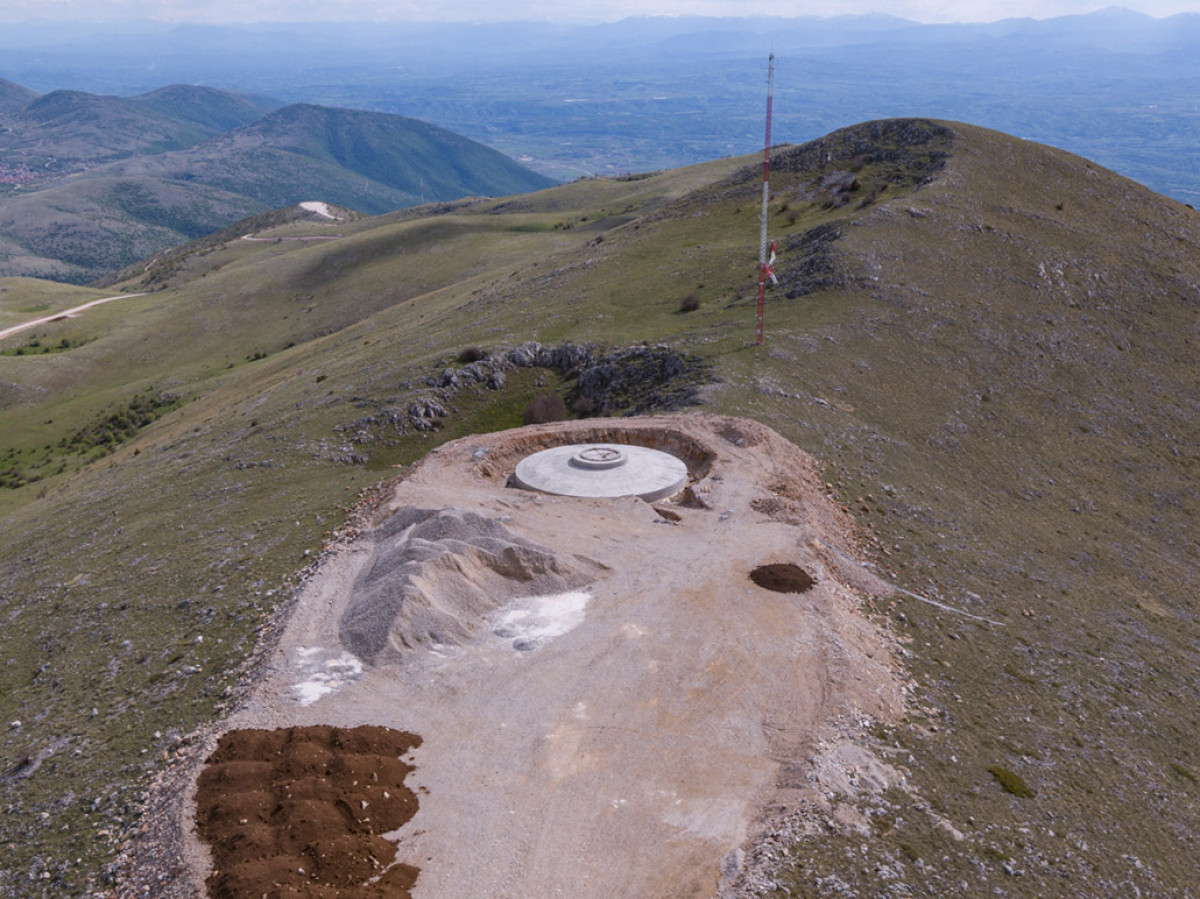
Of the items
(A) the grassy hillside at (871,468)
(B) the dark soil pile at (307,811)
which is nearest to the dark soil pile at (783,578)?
(A) the grassy hillside at (871,468)

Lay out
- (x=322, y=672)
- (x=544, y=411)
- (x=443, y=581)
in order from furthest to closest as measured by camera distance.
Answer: (x=544, y=411) < (x=443, y=581) < (x=322, y=672)

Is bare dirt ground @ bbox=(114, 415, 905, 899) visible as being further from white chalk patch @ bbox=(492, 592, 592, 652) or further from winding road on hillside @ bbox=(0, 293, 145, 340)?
winding road on hillside @ bbox=(0, 293, 145, 340)

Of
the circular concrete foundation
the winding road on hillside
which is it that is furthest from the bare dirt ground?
the winding road on hillside

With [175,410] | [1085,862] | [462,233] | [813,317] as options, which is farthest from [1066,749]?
[462,233]

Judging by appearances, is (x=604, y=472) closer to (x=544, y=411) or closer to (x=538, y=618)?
(x=538, y=618)

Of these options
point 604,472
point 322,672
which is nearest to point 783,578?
point 604,472

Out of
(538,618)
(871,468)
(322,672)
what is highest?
(322,672)

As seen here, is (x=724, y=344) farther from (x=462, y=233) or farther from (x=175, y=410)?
(x=462, y=233)
